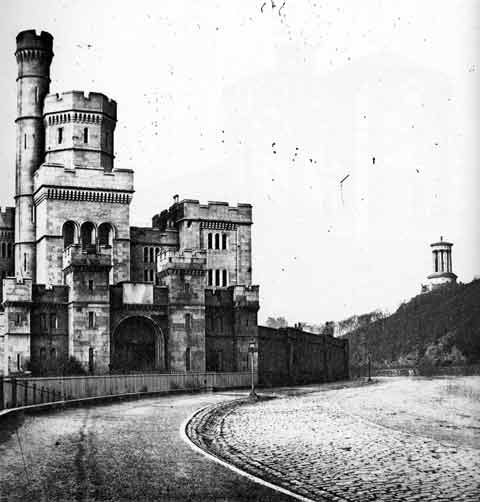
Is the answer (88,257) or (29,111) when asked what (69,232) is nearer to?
(88,257)

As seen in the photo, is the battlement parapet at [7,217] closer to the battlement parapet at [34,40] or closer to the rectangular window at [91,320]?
the battlement parapet at [34,40]

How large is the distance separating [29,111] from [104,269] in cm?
2203

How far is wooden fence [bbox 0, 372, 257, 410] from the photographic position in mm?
29625

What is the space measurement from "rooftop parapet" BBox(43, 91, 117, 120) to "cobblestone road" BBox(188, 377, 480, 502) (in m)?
47.0

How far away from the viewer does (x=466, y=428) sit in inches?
1084

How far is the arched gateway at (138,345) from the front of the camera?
2474 inches

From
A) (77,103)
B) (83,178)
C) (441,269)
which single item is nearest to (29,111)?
(77,103)

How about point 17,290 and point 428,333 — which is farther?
point 428,333

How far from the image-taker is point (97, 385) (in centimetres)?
3828

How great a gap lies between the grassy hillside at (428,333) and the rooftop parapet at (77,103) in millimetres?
64066

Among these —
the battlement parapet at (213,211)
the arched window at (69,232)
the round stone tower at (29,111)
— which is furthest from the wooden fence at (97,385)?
the round stone tower at (29,111)

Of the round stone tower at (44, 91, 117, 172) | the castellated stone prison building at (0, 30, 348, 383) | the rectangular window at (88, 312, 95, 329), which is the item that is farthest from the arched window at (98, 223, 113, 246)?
the rectangular window at (88, 312, 95, 329)

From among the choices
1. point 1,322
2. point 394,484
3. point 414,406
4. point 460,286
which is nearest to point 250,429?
point 394,484

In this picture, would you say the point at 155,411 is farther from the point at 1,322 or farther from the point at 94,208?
Result: the point at 94,208
